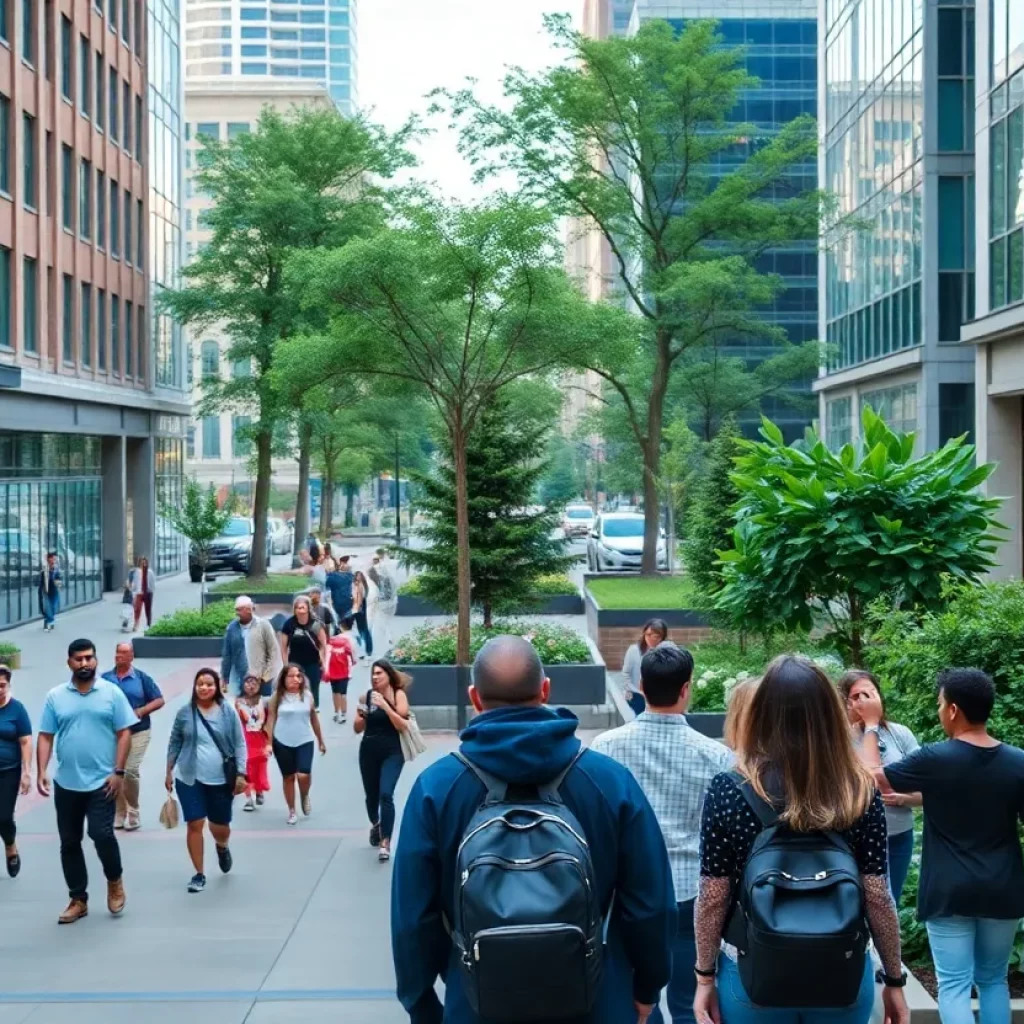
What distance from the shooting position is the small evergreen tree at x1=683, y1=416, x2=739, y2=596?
870 inches

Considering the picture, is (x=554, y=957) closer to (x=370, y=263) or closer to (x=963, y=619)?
(x=963, y=619)

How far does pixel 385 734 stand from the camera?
11.8m

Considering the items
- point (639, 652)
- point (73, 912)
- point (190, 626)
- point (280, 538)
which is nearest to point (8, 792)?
point (73, 912)

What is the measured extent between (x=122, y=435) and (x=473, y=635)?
2419cm

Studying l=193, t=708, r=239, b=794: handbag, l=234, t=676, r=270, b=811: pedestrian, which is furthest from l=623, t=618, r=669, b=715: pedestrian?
l=193, t=708, r=239, b=794: handbag

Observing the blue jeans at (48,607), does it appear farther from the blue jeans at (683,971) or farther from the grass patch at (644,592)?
the blue jeans at (683,971)

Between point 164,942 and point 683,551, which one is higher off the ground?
point 683,551

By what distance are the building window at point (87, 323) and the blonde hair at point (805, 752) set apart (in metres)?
36.9

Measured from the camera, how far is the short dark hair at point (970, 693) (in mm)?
5688

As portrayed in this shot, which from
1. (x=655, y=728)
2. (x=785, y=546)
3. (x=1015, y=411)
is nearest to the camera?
(x=655, y=728)

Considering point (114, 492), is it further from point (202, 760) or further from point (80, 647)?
point (80, 647)

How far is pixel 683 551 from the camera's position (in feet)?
75.2

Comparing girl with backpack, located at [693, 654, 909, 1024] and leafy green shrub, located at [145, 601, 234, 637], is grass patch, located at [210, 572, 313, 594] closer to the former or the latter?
leafy green shrub, located at [145, 601, 234, 637]

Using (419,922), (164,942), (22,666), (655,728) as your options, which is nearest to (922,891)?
(655,728)
